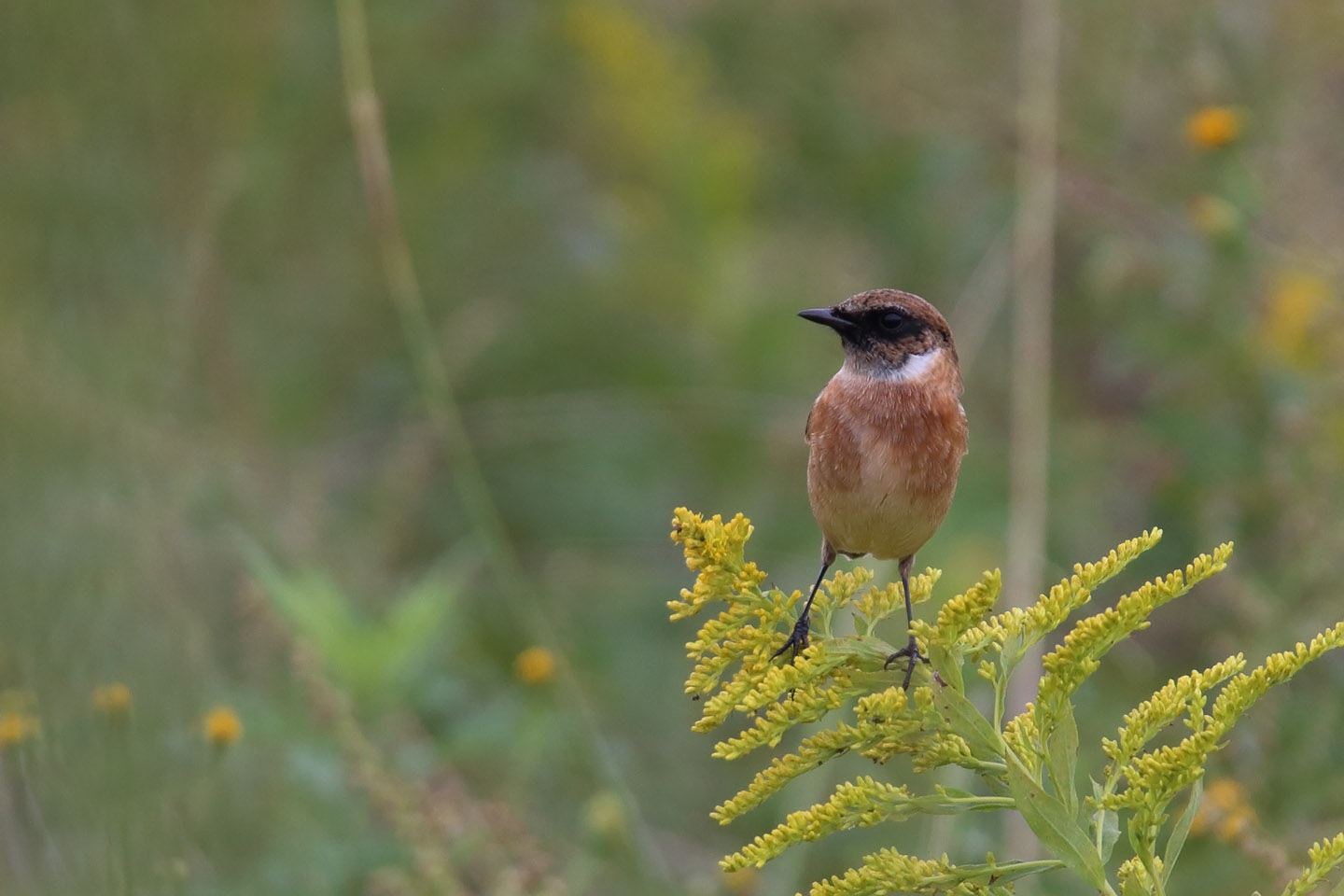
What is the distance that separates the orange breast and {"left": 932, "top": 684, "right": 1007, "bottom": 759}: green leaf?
35.6 inches

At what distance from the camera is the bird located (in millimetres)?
2582

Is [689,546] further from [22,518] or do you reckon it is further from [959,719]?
[22,518]

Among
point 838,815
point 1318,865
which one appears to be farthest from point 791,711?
point 1318,865

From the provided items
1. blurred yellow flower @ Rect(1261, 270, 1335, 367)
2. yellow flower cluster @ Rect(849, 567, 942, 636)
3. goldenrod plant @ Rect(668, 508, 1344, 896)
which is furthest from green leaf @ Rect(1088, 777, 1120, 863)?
blurred yellow flower @ Rect(1261, 270, 1335, 367)

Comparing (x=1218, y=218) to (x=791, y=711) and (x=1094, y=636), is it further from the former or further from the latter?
(x=791, y=711)

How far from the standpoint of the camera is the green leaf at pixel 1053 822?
158 cm

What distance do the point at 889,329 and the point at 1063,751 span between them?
138 centimetres

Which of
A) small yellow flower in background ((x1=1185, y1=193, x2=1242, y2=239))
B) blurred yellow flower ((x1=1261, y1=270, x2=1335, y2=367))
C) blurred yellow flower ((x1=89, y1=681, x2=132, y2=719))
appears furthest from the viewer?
blurred yellow flower ((x1=1261, y1=270, x2=1335, y2=367))

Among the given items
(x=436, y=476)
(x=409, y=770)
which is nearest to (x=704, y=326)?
(x=436, y=476)

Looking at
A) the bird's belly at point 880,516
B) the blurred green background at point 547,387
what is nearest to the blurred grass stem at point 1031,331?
the blurred green background at point 547,387

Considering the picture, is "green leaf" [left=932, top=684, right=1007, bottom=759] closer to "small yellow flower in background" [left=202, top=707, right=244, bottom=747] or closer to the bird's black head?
the bird's black head

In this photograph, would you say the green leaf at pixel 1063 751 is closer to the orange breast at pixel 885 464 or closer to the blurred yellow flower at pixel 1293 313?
the orange breast at pixel 885 464

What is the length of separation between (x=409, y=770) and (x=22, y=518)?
39.2 inches

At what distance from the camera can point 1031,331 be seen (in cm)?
422
